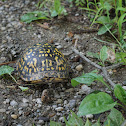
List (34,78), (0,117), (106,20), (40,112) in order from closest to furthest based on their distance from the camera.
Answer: (0,117)
(40,112)
(34,78)
(106,20)

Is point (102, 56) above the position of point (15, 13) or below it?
below

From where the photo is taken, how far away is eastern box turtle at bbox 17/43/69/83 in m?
1.82

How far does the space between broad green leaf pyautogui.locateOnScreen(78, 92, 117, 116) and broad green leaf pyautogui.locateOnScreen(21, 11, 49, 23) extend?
163 cm

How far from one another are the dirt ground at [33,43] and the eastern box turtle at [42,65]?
0.38 ft

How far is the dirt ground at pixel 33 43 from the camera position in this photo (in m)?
1.61

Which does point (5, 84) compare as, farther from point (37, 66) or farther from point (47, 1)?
point (47, 1)

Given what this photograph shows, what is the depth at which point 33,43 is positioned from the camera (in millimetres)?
2385

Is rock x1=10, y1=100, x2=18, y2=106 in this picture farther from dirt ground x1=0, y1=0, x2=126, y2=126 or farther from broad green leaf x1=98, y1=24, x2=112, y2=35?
broad green leaf x1=98, y1=24, x2=112, y2=35

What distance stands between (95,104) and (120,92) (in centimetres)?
26

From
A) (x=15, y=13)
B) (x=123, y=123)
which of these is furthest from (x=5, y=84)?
(x=15, y=13)

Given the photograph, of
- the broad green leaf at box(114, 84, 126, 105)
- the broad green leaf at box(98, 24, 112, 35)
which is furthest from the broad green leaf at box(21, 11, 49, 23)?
the broad green leaf at box(114, 84, 126, 105)

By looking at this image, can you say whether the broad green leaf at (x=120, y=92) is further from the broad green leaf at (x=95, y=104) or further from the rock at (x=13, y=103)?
the rock at (x=13, y=103)

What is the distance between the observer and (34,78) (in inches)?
71.2

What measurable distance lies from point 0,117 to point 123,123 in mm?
938
